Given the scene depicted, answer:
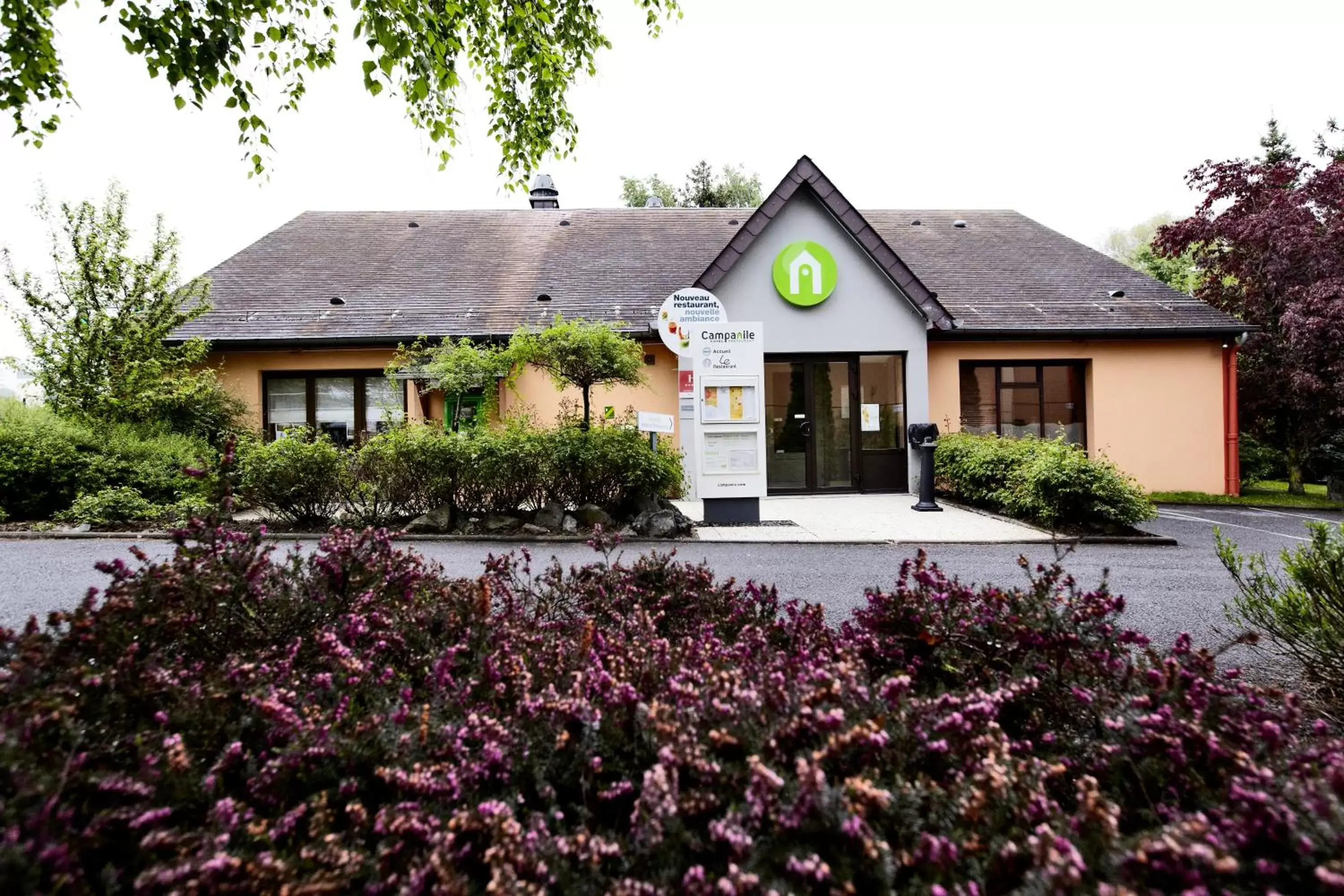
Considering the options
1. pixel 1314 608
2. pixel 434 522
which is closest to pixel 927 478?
pixel 434 522

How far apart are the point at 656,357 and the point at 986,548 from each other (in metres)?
7.68

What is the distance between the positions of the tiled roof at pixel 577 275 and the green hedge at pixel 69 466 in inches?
133

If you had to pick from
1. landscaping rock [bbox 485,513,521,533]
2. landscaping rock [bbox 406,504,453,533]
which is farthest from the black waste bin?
landscaping rock [bbox 406,504,453,533]

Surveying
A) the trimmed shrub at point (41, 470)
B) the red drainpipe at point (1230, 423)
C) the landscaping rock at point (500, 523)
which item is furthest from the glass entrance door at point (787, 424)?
the trimmed shrub at point (41, 470)

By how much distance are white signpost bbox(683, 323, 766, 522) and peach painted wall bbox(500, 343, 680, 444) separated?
11.8 feet

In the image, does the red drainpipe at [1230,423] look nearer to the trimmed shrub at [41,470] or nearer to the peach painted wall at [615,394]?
the peach painted wall at [615,394]

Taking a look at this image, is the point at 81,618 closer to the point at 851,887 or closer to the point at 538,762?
the point at 538,762

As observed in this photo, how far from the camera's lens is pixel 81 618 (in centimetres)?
188

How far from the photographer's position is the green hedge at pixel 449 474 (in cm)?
880

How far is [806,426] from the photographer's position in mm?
13266

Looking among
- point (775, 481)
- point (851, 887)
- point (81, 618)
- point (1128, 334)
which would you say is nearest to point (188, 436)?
point (775, 481)

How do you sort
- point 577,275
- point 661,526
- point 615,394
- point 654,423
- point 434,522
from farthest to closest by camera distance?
point 577,275 < point 615,394 < point 654,423 < point 434,522 < point 661,526

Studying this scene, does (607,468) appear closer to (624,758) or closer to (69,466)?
(624,758)

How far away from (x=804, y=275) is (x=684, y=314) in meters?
A: 3.83
